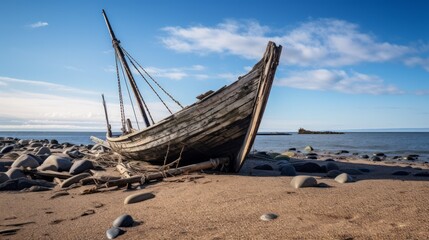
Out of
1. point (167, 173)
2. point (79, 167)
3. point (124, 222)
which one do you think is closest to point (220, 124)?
point (167, 173)

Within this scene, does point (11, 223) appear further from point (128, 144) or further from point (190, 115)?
point (128, 144)

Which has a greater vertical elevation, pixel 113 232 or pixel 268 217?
pixel 268 217

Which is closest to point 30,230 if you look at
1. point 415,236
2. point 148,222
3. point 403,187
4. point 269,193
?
point 148,222

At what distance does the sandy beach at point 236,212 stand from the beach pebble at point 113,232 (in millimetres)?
69

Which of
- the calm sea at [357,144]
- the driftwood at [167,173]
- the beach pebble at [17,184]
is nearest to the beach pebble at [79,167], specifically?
the beach pebble at [17,184]

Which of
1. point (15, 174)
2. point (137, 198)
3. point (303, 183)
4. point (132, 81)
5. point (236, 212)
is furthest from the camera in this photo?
point (132, 81)

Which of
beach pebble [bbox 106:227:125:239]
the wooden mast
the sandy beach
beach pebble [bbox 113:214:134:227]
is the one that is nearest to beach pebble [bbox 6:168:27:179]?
the sandy beach

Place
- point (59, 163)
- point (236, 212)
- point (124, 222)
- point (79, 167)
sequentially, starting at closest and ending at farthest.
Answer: point (124, 222), point (236, 212), point (79, 167), point (59, 163)

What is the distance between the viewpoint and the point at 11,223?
4160 mm

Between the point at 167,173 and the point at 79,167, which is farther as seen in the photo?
the point at 79,167

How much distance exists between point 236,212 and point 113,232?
5.18 feet

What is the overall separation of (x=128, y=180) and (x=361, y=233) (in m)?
4.64

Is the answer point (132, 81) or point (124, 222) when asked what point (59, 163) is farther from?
point (124, 222)

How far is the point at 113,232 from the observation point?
3.42m
